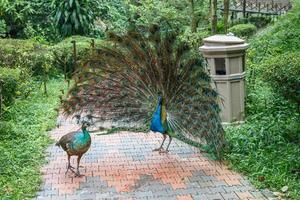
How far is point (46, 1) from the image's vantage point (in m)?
18.7

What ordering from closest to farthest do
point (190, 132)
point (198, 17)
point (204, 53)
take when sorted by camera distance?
point (190, 132), point (204, 53), point (198, 17)

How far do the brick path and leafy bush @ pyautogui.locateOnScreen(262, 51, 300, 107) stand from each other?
1299mm

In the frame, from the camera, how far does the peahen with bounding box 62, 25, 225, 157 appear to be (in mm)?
7223

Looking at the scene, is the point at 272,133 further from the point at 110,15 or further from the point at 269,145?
the point at 110,15

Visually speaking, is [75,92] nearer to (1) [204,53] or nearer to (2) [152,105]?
(2) [152,105]

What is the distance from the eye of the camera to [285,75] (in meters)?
6.63

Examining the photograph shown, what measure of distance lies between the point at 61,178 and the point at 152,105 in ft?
5.44

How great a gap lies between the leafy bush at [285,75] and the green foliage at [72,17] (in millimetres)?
11033

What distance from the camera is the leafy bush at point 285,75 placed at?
6.57 m

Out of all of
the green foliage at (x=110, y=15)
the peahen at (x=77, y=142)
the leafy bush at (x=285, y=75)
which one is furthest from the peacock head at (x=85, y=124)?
the green foliage at (x=110, y=15)

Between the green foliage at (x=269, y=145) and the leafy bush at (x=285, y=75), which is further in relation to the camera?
the leafy bush at (x=285, y=75)

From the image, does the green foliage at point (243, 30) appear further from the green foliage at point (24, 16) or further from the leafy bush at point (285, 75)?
the leafy bush at point (285, 75)

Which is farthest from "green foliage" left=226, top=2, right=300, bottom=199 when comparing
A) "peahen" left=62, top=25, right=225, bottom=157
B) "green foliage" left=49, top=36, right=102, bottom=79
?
"green foliage" left=49, top=36, right=102, bottom=79

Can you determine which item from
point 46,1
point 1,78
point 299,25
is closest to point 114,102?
point 1,78
